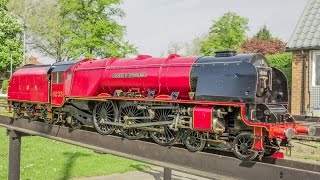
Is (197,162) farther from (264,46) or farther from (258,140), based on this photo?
(264,46)

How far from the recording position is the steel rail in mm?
4957

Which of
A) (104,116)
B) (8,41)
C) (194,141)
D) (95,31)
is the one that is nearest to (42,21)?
(8,41)

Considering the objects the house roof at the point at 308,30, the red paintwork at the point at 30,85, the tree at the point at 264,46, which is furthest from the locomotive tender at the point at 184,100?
the tree at the point at 264,46

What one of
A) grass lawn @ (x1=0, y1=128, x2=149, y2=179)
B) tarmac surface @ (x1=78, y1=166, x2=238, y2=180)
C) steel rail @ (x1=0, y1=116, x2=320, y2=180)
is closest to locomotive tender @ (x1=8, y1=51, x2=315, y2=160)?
steel rail @ (x1=0, y1=116, x2=320, y2=180)

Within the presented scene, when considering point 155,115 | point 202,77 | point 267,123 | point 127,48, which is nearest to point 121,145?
point 155,115

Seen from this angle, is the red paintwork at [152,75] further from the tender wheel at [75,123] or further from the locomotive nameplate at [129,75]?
the tender wheel at [75,123]

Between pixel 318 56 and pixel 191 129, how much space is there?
13285 mm

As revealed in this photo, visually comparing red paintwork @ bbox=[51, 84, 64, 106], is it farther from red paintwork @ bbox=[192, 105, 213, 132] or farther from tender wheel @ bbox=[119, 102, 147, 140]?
red paintwork @ bbox=[192, 105, 213, 132]

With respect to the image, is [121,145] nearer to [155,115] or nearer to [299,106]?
[155,115]

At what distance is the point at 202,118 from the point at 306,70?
13.0 m

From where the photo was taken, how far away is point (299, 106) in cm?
1878

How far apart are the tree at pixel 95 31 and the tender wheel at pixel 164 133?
24.8m

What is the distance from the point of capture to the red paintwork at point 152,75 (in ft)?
26.8

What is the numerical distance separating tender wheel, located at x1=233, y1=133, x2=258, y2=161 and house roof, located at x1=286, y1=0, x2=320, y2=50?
13.0 metres
